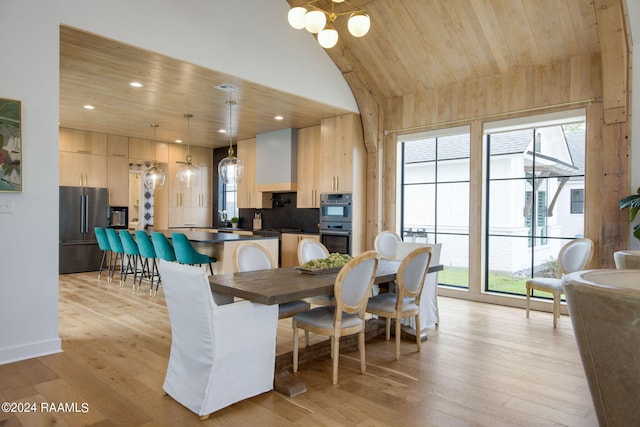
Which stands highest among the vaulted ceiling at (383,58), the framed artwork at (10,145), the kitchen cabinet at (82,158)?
the vaulted ceiling at (383,58)

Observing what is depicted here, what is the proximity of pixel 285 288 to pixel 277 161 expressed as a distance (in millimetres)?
5236

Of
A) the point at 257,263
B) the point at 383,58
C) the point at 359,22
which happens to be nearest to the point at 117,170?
the point at 383,58

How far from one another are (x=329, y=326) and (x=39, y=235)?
234 cm

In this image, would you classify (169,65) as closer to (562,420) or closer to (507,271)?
(562,420)

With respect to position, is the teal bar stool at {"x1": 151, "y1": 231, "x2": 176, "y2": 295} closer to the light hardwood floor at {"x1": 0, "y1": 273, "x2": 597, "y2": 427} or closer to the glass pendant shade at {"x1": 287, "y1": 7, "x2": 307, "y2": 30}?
the light hardwood floor at {"x1": 0, "y1": 273, "x2": 597, "y2": 427}

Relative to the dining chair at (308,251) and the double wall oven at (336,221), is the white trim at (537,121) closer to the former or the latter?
the double wall oven at (336,221)

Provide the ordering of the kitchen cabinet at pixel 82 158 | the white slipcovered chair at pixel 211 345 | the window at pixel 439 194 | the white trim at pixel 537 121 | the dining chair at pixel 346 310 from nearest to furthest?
the white slipcovered chair at pixel 211 345, the dining chair at pixel 346 310, the white trim at pixel 537 121, the window at pixel 439 194, the kitchen cabinet at pixel 82 158

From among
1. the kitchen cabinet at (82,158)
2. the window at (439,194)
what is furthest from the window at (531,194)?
the kitchen cabinet at (82,158)

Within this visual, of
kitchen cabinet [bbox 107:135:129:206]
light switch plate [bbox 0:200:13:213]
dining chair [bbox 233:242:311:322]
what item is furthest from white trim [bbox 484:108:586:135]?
kitchen cabinet [bbox 107:135:129:206]

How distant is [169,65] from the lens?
167 inches

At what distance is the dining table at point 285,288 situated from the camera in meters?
2.53

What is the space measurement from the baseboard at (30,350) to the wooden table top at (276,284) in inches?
56.6

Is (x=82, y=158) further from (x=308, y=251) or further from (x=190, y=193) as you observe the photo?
(x=308, y=251)

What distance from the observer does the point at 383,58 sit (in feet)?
18.8
